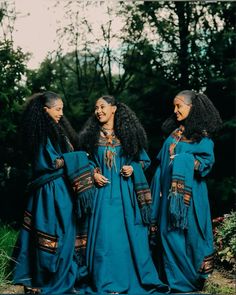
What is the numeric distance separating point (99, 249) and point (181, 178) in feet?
3.66

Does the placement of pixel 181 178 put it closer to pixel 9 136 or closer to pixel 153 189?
pixel 153 189

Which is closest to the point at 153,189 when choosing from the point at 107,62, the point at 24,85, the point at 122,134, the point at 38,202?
the point at 122,134

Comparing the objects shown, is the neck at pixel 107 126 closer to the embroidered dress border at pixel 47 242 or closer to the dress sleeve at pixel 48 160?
the dress sleeve at pixel 48 160

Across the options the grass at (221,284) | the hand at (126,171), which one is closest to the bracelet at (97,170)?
the hand at (126,171)

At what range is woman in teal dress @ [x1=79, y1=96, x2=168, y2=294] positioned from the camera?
481 centimetres

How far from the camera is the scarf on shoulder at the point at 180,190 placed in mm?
4949

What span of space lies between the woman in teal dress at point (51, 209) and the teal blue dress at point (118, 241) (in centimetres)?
17

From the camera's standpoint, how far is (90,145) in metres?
5.13

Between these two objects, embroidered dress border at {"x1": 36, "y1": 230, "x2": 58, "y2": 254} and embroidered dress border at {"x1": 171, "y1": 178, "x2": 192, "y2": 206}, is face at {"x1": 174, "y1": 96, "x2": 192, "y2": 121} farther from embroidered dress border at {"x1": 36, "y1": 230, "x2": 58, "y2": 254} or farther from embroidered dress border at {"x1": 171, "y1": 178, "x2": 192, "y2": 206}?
embroidered dress border at {"x1": 36, "y1": 230, "x2": 58, "y2": 254}

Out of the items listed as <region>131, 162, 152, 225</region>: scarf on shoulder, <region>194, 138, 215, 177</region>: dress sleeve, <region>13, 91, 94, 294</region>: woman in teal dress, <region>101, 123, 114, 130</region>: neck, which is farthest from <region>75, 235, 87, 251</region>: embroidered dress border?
<region>194, 138, 215, 177</region>: dress sleeve

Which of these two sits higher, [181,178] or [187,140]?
[187,140]

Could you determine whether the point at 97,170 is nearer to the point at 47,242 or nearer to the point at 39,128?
the point at 39,128

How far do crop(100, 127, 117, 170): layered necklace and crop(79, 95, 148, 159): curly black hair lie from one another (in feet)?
0.22

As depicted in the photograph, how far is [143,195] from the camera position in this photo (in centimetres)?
505
